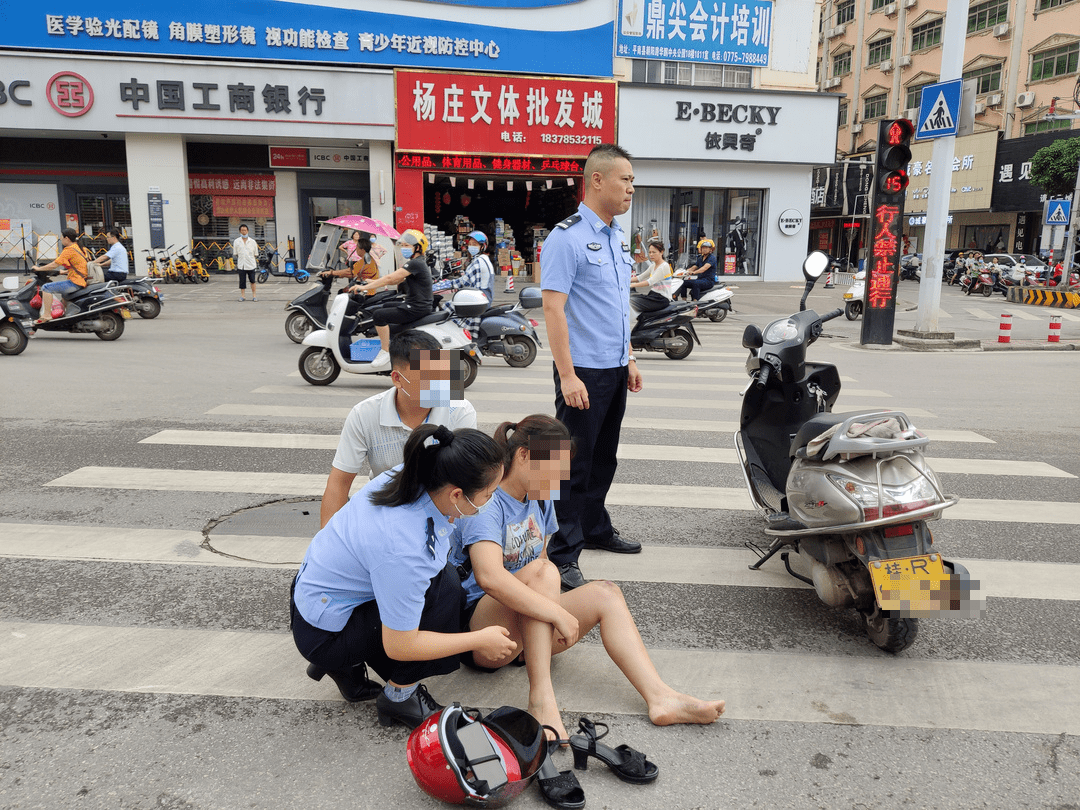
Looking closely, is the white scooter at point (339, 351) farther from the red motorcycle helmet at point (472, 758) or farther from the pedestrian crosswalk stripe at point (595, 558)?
the red motorcycle helmet at point (472, 758)

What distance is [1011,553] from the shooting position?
4.41 meters

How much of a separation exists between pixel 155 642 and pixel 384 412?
1.28 metres

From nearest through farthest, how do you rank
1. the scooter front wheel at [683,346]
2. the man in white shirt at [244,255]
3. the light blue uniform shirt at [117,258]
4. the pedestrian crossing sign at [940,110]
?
the scooter front wheel at [683,346] → the pedestrian crossing sign at [940,110] → the light blue uniform shirt at [117,258] → the man in white shirt at [244,255]

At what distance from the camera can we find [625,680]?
3.07 meters

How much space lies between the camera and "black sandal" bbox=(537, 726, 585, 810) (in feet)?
7.69

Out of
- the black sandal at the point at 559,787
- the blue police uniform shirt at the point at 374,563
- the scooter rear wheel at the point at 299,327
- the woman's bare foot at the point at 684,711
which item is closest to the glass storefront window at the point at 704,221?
the scooter rear wheel at the point at 299,327

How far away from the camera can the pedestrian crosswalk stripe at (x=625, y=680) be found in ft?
9.43

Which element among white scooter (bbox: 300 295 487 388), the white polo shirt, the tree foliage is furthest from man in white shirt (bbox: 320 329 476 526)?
the tree foliage

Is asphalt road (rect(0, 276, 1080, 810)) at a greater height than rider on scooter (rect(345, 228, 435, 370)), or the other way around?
rider on scooter (rect(345, 228, 435, 370))

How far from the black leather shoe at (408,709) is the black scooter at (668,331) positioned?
8744mm

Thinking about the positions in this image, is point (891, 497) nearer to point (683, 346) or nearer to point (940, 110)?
point (683, 346)

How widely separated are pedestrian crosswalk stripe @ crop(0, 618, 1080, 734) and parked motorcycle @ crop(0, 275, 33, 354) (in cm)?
854

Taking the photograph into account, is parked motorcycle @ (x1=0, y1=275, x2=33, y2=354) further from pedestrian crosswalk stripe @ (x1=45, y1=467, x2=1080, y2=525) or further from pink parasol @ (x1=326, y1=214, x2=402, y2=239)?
pedestrian crosswalk stripe @ (x1=45, y1=467, x2=1080, y2=525)

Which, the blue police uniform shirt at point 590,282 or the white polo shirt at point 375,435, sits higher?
the blue police uniform shirt at point 590,282
